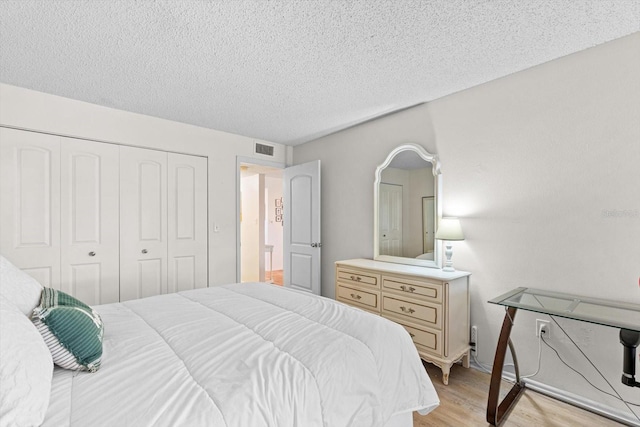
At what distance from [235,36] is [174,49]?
19.0 inches

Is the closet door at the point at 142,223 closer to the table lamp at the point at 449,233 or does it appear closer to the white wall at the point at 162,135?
the white wall at the point at 162,135

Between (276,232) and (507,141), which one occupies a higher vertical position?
(507,141)

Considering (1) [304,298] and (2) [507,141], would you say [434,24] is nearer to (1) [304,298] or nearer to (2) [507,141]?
(2) [507,141]

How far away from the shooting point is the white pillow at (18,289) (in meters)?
1.20

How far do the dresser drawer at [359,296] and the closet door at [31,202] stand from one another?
2675 mm

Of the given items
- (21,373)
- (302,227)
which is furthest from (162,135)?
(21,373)

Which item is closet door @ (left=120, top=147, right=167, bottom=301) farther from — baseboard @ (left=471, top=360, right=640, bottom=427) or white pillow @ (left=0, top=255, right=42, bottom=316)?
baseboard @ (left=471, top=360, right=640, bottom=427)

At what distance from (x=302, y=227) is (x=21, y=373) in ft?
11.2

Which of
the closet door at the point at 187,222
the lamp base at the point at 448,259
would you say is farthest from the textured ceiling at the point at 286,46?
the lamp base at the point at 448,259

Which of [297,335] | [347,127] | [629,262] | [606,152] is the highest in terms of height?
[347,127]

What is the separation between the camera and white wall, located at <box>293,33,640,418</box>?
1.93m

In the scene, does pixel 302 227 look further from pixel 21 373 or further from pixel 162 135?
pixel 21 373

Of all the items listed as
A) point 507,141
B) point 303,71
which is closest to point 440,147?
point 507,141

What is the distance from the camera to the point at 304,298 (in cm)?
197
